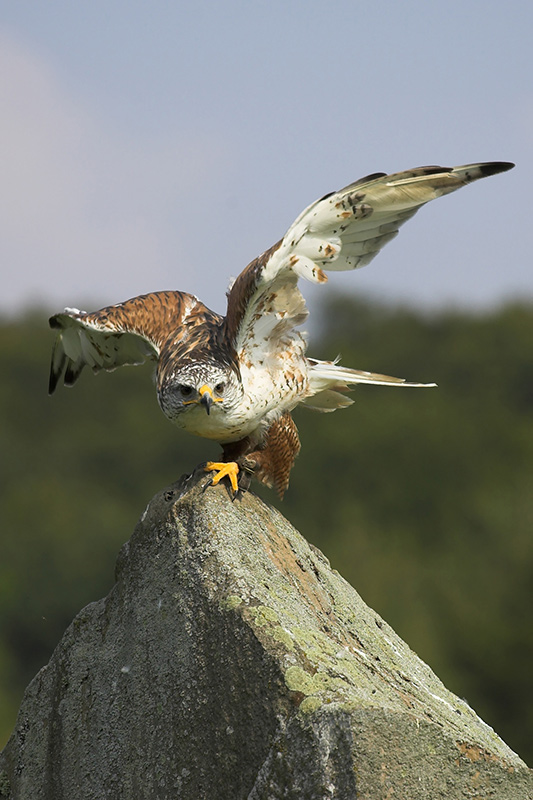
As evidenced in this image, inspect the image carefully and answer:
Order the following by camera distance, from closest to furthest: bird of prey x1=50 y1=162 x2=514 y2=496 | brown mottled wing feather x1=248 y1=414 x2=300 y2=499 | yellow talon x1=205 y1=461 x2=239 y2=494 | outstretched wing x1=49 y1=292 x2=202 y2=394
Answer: yellow talon x1=205 y1=461 x2=239 y2=494 < bird of prey x1=50 y1=162 x2=514 y2=496 < brown mottled wing feather x1=248 y1=414 x2=300 y2=499 < outstretched wing x1=49 y1=292 x2=202 y2=394

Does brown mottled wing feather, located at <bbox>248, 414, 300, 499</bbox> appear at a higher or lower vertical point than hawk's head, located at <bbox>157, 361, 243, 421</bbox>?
lower

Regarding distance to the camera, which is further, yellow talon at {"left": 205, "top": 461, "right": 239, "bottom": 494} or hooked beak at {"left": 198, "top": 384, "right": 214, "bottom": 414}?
hooked beak at {"left": 198, "top": 384, "right": 214, "bottom": 414}

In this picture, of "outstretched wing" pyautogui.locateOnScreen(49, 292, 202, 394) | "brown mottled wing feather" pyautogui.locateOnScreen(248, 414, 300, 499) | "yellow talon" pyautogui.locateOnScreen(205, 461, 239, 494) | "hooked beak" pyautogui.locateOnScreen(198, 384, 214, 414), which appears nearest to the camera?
"yellow talon" pyautogui.locateOnScreen(205, 461, 239, 494)

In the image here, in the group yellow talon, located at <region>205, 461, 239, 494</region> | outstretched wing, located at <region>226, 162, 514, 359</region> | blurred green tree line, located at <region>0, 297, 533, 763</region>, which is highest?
outstretched wing, located at <region>226, 162, 514, 359</region>

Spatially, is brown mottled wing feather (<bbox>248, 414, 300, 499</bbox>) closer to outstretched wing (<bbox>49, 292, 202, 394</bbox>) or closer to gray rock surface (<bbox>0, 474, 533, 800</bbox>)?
gray rock surface (<bbox>0, 474, 533, 800</bbox>)

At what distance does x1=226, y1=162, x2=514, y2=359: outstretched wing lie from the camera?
234 inches

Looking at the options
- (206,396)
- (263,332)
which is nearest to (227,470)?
(206,396)

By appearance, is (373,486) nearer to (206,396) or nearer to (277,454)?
(277,454)

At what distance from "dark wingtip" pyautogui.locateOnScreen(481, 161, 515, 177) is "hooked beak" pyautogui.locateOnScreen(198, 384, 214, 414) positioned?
1814 millimetres

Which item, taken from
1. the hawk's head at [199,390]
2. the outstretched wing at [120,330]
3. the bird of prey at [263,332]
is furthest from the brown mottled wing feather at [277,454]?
the outstretched wing at [120,330]

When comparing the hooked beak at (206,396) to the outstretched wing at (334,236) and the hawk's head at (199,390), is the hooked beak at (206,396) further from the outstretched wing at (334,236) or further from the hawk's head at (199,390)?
the outstretched wing at (334,236)

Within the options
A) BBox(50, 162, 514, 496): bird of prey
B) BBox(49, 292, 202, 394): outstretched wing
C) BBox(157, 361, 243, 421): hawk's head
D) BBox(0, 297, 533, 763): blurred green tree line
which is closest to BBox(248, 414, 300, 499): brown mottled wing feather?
BBox(50, 162, 514, 496): bird of prey

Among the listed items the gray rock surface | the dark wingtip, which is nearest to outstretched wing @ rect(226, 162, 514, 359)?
the dark wingtip

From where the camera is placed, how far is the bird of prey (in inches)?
234
